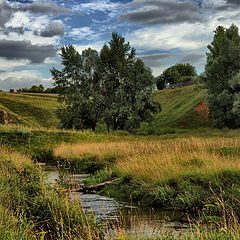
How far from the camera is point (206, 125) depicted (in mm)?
60969

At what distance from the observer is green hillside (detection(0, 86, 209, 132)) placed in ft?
216

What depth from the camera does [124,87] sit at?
185 feet

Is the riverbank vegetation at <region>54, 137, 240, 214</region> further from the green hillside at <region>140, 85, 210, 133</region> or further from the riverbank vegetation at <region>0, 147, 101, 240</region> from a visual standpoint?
the green hillside at <region>140, 85, 210, 133</region>

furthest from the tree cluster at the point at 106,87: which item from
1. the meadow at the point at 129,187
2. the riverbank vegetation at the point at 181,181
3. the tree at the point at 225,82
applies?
the riverbank vegetation at the point at 181,181

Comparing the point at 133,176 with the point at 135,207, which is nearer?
the point at 135,207

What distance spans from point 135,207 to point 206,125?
49.5m

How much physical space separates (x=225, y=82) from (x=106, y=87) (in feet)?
58.6

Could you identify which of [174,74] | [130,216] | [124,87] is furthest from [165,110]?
[130,216]

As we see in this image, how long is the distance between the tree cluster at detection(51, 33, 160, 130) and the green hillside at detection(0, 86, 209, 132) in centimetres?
422

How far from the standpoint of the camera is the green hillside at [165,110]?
65.7 m

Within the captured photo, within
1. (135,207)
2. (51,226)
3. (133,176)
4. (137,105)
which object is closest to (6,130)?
(137,105)

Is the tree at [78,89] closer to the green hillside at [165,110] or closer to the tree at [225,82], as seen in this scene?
the green hillside at [165,110]

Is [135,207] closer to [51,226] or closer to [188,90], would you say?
[51,226]

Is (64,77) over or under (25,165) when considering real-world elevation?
over
